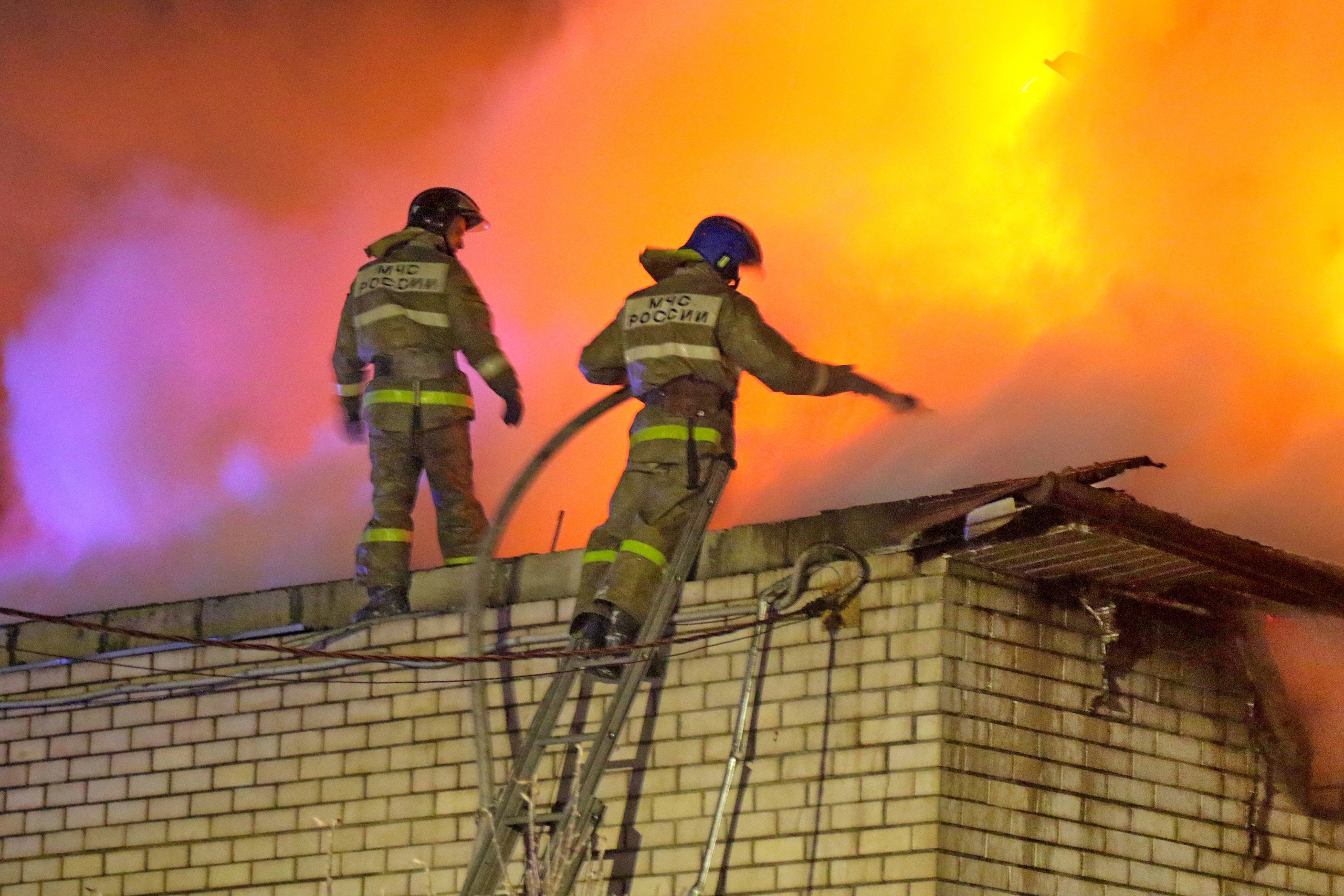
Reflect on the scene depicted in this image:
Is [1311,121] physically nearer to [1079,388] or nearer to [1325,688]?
[1079,388]

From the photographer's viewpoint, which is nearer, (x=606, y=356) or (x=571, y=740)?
(x=571, y=740)

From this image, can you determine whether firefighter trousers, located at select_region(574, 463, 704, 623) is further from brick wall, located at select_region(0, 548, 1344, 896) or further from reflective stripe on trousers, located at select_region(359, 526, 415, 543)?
reflective stripe on trousers, located at select_region(359, 526, 415, 543)

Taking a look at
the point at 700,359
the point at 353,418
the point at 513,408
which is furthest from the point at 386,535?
the point at 700,359

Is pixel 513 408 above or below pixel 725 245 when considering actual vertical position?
below

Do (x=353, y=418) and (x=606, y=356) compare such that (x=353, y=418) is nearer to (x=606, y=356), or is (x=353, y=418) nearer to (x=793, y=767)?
(x=606, y=356)

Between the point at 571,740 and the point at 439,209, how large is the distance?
3632 mm

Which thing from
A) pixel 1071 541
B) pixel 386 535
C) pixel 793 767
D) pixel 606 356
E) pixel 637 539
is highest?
pixel 606 356

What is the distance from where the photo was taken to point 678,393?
10055 millimetres

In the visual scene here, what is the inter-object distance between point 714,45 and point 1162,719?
755 cm

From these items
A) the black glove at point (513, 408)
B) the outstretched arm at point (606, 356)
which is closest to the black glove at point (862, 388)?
the outstretched arm at point (606, 356)

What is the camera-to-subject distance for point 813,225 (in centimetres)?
1491

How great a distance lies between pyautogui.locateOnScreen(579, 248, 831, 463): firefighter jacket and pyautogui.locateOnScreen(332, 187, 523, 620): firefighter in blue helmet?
1.73 m

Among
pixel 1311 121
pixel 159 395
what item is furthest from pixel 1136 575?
pixel 159 395

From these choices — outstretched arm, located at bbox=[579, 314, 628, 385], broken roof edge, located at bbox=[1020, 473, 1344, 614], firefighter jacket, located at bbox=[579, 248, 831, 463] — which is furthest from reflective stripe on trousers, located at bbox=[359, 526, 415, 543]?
broken roof edge, located at bbox=[1020, 473, 1344, 614]
